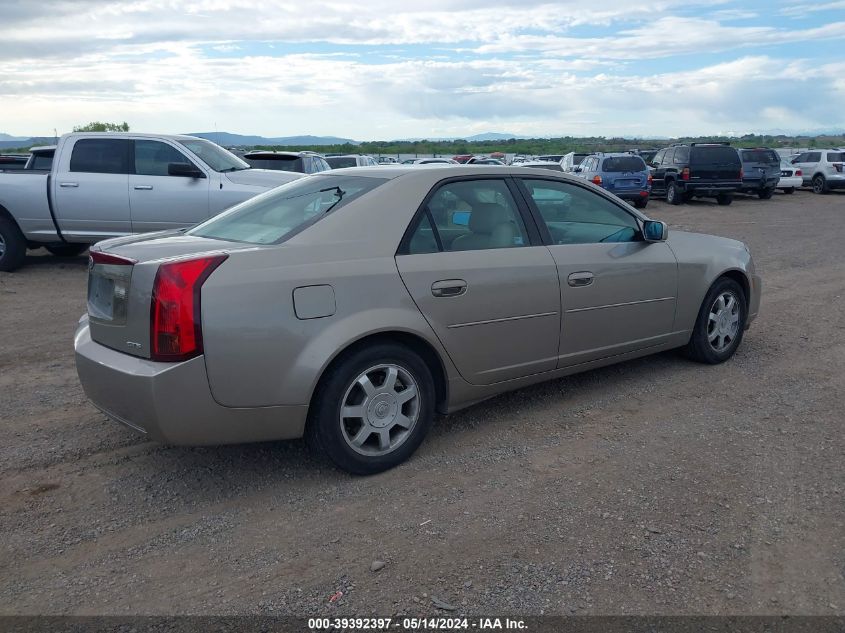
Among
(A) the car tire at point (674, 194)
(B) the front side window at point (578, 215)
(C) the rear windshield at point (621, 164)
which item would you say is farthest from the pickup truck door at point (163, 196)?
(A) the car tire at point (674, 194)

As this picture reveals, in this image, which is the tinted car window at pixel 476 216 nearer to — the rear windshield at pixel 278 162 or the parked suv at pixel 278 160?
the parked suv at pixel 278 160

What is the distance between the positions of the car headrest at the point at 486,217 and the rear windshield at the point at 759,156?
2429 cm

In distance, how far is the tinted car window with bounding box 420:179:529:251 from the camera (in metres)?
4.59

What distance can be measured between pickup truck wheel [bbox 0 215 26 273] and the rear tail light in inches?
328

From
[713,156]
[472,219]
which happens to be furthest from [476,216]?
[713,156]

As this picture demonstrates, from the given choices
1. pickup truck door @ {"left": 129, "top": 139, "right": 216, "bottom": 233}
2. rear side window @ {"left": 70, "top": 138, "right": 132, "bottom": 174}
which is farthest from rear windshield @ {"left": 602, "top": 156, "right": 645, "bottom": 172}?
rear side window @ {"left": 70, "top": 138, "right": 132, "bottom": 174}

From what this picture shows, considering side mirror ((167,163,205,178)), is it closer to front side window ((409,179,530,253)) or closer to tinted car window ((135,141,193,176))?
tinted car window ((135,141,193,176))

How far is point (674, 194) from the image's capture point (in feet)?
80.9

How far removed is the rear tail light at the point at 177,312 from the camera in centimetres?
368

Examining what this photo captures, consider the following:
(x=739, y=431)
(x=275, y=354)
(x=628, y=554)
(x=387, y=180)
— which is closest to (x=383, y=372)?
(x=275, y=354)

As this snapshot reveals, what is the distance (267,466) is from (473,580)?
161cm

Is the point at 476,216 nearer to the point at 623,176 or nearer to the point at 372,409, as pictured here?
the point at 372,409

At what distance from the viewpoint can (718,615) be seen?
3018 mm

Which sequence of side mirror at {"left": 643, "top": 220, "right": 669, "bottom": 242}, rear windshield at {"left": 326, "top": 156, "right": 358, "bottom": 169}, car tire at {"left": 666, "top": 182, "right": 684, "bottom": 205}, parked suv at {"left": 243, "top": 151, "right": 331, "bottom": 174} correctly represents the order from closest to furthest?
side mirror at {"left": 643, "top": 220, "right": 669, "bottom": 242}
parked suv at {"left": 243, "top": 151, "right": 331, "bottom": 174}
rear windshield at {"left": 326, "top": 156, "right": 358, "bottom": 169}
car tire at {"left": 666, "top": 182, "right": 684, "bottom": 205}
